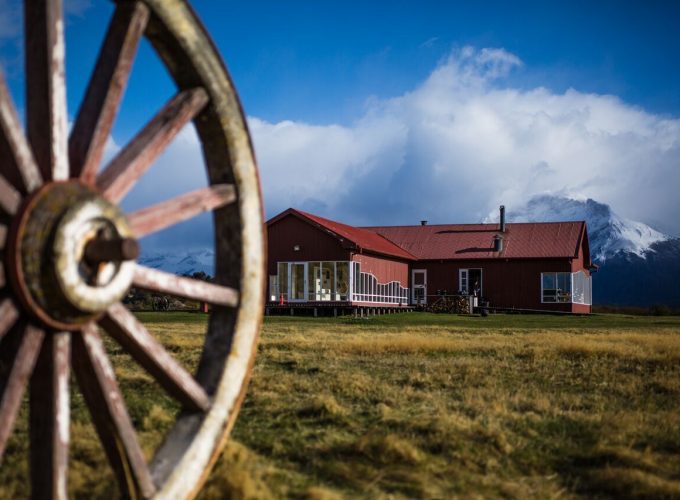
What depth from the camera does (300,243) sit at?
3238cm

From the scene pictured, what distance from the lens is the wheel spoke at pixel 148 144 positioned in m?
2.89

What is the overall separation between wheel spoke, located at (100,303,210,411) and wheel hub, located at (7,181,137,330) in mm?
168

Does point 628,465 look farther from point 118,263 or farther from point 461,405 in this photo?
point 118,263

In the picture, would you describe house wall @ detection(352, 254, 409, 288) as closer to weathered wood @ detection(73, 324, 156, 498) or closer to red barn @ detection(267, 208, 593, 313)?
red barn @ detection(267, 208, 593, 313)

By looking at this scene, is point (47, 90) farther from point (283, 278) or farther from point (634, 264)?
point (634, 264)

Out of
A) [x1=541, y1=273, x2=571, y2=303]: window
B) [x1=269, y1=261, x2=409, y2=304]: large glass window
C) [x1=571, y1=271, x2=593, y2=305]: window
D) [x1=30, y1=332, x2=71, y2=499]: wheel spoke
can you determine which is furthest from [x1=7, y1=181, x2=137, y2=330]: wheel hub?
[x1=571, y1=271, x2=593, y2=305]: window

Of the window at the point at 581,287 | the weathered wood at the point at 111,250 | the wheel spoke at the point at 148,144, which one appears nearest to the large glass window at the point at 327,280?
the window at the point at 581,287

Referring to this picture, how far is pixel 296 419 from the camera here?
5.85 m

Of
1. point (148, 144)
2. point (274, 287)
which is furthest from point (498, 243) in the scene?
point (148, 144)

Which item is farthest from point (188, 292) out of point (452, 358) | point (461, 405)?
point (452, 358)

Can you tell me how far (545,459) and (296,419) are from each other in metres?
1.98

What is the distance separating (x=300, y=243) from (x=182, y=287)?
2931 centimetres

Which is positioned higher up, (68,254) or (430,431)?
(68,254)

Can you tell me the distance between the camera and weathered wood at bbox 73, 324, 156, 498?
274 cm
